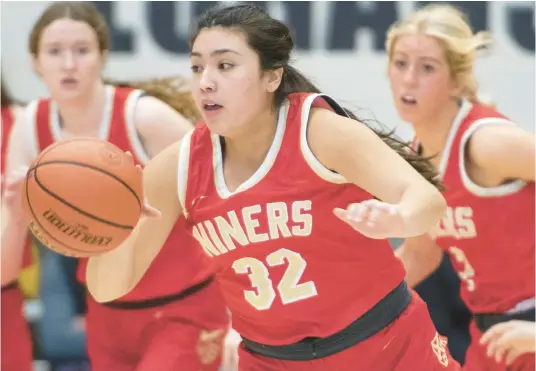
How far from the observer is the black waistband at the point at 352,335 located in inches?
113

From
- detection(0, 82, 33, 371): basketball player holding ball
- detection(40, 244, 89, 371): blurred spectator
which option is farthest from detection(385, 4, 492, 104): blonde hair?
detection(40, 244, 89, 371): blurred spectator

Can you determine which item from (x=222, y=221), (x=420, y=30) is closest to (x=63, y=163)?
(x=222, y=221)

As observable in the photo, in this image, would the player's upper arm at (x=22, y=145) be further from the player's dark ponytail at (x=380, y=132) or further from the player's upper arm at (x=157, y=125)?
the player's dark ponytail at (x=380, y=132)

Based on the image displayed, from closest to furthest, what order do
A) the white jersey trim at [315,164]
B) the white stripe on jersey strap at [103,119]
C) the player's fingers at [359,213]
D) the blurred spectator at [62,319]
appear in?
the player's fingers at [359,213], the white jersey trim at [315,164], the white stripe on jersey strap at [103,119], the blurred spectator at [62,319]

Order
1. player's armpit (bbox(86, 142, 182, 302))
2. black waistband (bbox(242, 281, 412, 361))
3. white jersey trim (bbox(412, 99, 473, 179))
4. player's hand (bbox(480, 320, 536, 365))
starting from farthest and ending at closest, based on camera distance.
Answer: white jersey trim (bbox(412, 99, 473, 179))
player's hand (bbox(480, 320, 536, 365))
player's armpit (bbox(86, 142, 182, 302))
black waistband (bbox(242, 281, 412, 361))

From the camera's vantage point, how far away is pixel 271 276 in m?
2.87

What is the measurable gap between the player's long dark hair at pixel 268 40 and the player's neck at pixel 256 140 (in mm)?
77

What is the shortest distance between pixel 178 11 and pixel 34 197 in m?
2.25

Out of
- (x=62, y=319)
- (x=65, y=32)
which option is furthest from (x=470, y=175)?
(x=62, y=319)

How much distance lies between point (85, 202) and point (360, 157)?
2.79 feet

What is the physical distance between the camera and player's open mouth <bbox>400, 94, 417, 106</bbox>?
12.9 feet

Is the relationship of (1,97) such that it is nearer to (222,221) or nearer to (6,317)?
(6,317)

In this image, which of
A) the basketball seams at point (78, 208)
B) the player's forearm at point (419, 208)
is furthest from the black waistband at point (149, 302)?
the player's forearm at point (419, 208)

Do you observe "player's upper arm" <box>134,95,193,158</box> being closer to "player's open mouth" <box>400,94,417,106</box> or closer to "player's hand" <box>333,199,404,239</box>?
"player's open mouth" <box>400,94,417,106</box>
